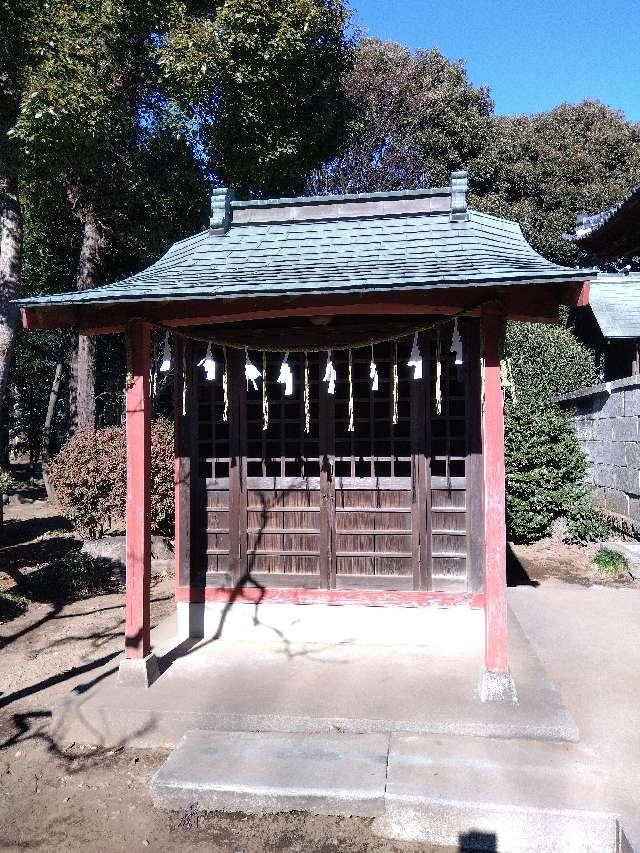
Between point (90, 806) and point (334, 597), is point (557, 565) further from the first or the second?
point (90, 806)

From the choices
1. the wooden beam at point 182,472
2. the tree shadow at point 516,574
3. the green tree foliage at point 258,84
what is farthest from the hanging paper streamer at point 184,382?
the green tree foliage at point 258,84

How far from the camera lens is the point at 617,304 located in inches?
626

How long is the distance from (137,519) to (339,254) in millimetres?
2855

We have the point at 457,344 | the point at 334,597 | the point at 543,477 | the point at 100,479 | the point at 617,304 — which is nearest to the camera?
the point at 457,344

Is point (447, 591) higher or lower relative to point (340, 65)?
lower

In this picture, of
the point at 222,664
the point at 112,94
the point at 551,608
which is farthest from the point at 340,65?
the point at 222,664

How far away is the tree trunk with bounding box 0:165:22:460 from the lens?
→ 31.2 ft

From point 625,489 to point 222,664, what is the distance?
7875 mm

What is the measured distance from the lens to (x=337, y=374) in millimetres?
6086

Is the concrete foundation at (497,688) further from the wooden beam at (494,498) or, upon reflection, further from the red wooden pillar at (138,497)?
the red wooden pillar at (138,497)

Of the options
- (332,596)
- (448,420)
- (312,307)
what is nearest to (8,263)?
(312,307)

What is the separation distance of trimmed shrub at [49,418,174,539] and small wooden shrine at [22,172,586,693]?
413 centimetres

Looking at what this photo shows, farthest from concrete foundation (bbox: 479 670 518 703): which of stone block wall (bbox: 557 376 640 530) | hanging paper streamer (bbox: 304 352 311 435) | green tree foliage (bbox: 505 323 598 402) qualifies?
green tree foliage (bbox: 505 323 598 402)

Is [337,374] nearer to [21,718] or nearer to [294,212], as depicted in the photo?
[294,212]
